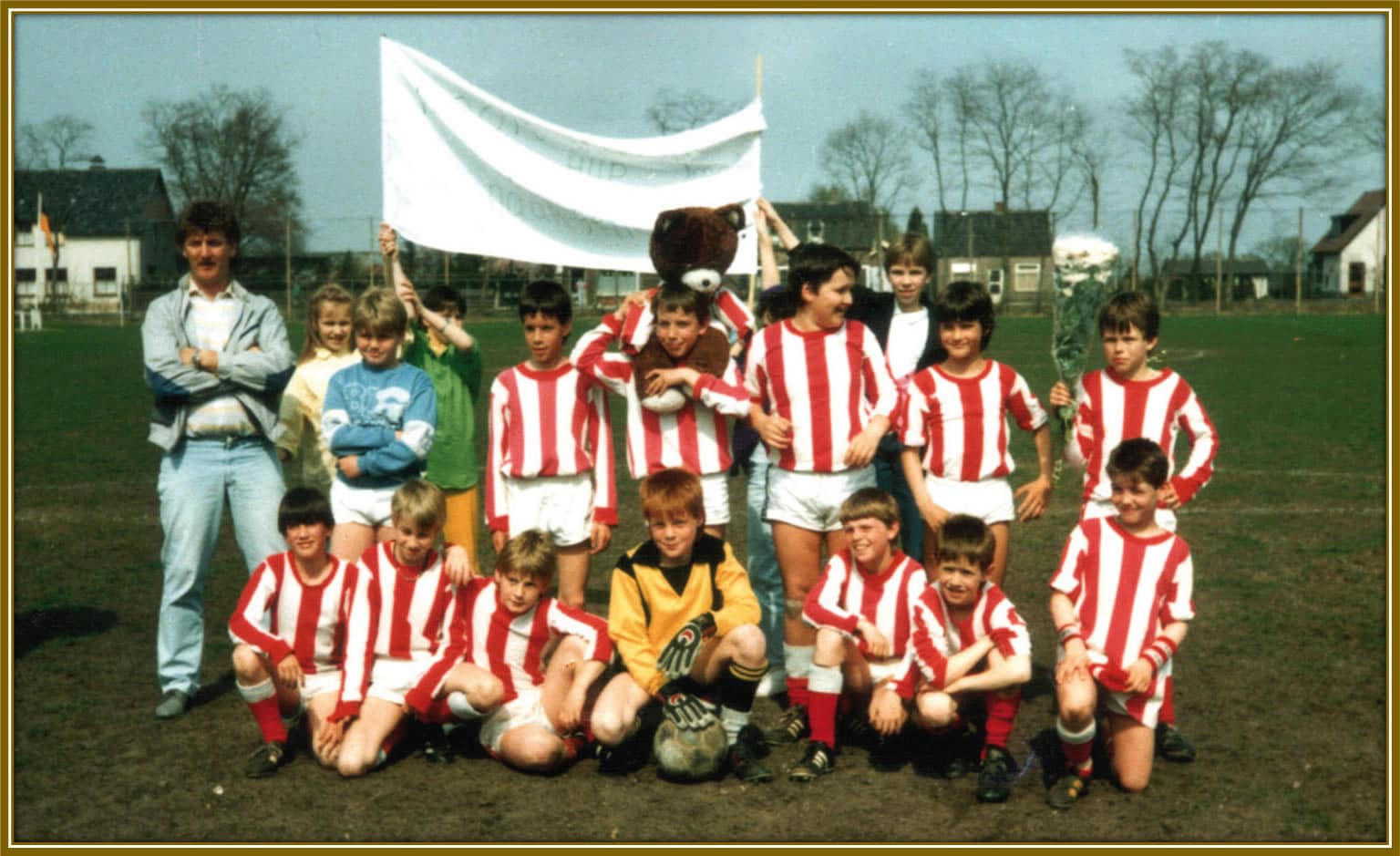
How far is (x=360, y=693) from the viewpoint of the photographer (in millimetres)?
5137

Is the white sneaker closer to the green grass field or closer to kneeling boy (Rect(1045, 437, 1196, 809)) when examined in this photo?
the green grass field

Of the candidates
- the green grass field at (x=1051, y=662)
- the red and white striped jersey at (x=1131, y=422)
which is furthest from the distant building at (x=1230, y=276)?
the red and white striped jersey at (x=1131, y=422)

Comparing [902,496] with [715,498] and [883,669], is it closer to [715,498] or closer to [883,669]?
[715,498]

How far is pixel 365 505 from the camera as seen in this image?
571 cm

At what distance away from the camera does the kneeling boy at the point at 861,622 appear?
5.02 meters

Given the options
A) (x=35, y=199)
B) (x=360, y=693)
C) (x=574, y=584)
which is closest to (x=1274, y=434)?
(x=574, y=584)

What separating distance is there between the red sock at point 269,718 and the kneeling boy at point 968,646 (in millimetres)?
2323

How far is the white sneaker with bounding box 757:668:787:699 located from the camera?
603cm

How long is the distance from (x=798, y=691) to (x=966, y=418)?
1.28 metres

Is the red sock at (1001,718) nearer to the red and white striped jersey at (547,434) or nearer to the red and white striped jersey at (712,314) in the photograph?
the red and white striped jersey at (547,434)

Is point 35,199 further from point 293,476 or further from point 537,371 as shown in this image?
point 537,371

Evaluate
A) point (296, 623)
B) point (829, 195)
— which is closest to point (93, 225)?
point (829, 195)

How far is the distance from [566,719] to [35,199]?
65574 mm

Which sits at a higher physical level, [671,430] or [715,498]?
[671,430]
